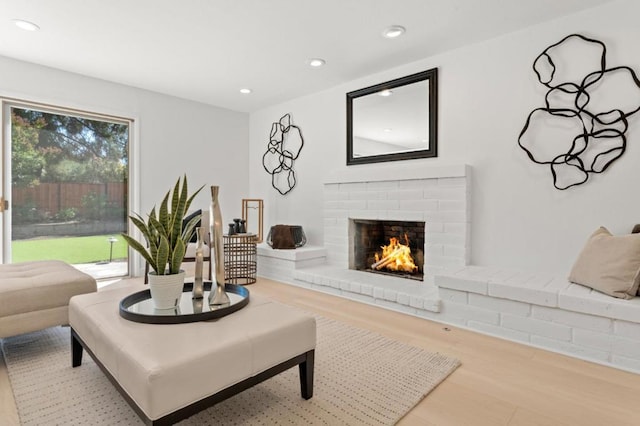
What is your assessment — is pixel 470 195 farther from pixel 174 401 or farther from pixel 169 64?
pixel 169 64

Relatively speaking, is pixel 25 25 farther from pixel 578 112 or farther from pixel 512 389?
pixel 578 112

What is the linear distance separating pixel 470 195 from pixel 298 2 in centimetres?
200

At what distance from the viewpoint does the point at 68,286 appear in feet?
7.13

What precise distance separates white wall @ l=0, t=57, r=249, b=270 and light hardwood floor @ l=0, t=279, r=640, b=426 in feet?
8.94

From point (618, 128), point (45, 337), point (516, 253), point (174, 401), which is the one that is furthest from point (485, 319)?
point (45, 337)

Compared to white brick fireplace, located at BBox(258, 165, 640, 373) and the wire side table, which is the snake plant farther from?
the wire side table

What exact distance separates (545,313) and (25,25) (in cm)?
416

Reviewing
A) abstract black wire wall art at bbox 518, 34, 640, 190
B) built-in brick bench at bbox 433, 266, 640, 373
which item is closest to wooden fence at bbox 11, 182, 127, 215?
built-in brick bench at bbox 433, 266, 640, 373

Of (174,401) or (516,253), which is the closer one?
(174,401)

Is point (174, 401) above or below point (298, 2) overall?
below

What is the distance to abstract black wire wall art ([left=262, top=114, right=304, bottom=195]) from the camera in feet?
14.9

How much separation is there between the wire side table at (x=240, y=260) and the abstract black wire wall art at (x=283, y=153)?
0.95 m

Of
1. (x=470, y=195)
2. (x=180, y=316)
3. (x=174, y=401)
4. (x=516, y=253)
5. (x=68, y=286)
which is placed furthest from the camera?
(x=470, y=195)

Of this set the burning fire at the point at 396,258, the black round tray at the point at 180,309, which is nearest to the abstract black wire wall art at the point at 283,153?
the burning fire at the point at 396,258
